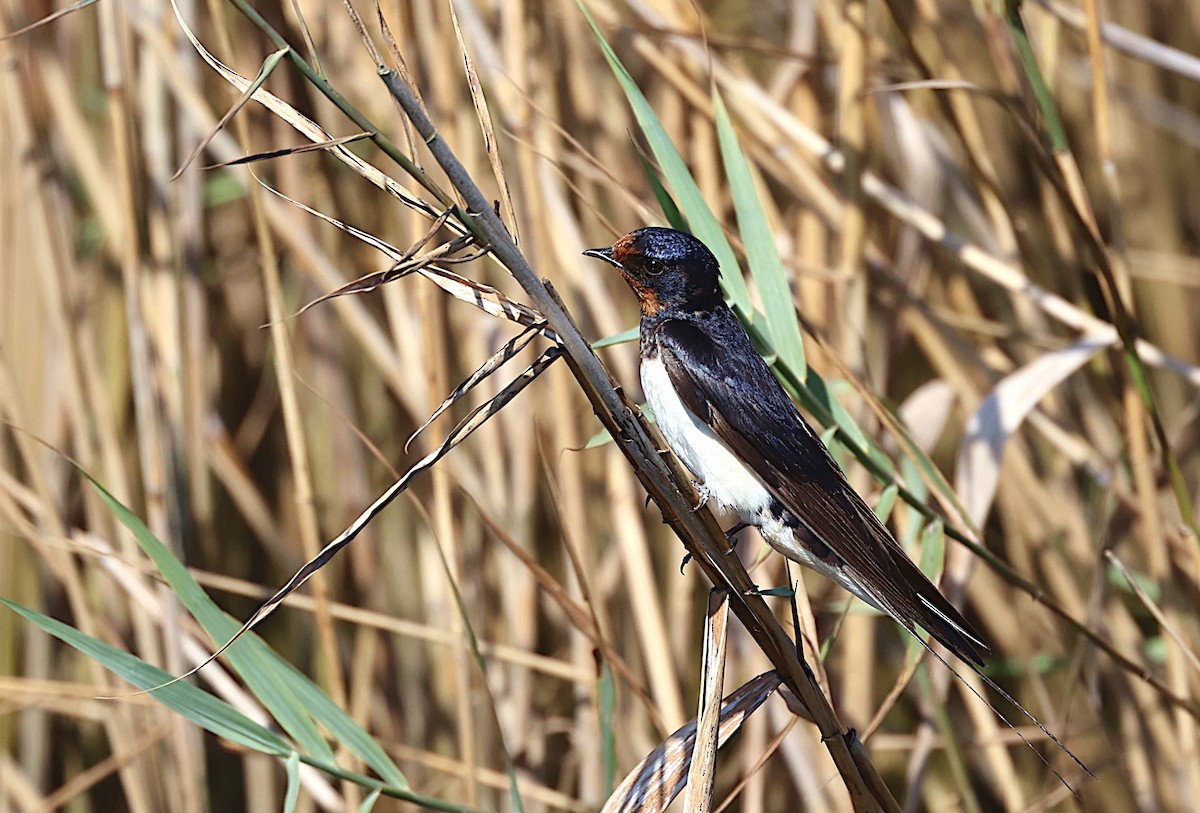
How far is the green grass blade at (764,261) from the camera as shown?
1.31 m

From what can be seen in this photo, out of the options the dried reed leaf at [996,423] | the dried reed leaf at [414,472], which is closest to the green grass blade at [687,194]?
the dried reed leaf at [414,472]

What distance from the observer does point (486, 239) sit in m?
0.81

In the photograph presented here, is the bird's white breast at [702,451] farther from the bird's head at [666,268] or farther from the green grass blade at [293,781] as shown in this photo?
the green grass blade at [293,781]

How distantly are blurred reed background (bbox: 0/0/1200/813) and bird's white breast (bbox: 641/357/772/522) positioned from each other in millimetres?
243

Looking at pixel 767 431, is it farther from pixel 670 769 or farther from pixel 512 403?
pixel 512 403

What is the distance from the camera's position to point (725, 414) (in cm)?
147

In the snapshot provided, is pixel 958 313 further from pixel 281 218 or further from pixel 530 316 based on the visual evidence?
pixel 530 316

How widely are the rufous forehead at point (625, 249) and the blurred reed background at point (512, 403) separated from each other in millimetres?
97

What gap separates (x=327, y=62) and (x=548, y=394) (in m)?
0.69

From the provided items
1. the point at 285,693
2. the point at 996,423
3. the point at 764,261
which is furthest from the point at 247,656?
the point at 996,423

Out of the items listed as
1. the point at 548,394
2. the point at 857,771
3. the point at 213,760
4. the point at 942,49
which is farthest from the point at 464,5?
the point at 213,760

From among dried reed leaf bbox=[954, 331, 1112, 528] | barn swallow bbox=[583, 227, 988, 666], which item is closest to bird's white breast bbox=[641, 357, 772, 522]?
barn swallow bbox=[583, 227, 988, 666]

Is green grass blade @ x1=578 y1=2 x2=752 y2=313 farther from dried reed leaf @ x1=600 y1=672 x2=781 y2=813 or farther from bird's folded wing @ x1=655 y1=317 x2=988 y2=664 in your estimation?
dried reed leaf @ x1=600 y1=672 x2=781 y2=813

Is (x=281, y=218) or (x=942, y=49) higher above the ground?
(x=281, y=218)
